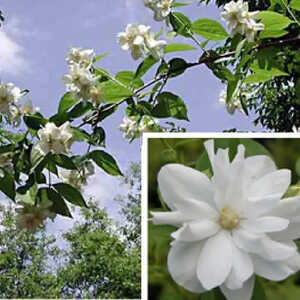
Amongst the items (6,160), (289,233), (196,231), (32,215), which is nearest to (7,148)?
(6,160)

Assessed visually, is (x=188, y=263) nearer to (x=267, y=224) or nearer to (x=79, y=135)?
(x=267, y=224)

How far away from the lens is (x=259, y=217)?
102cm

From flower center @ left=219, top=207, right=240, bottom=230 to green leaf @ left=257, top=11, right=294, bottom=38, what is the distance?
457mm

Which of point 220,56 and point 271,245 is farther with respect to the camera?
point 220,56

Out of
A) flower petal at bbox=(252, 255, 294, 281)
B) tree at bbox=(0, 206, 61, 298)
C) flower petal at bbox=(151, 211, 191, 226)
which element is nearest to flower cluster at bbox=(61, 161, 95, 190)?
flower petal at bbox=(151, 211, 191, 226)

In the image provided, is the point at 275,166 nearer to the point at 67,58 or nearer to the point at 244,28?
the point at 244,28

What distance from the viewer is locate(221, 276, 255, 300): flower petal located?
1.01 m

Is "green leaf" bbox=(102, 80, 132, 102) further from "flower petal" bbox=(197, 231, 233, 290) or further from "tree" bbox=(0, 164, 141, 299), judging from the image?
"tree" bbox=(0, 164, 141, 299)

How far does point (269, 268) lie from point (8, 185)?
19.6 inches

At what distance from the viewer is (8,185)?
1.23m

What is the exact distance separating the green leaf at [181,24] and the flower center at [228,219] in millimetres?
495

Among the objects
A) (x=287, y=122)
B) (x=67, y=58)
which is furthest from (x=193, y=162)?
(x=287, y=122)

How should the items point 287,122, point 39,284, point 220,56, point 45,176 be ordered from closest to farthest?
point 45,176
point 220,56
point 287,122
point 39,284

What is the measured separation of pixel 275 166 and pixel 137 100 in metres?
0.46
